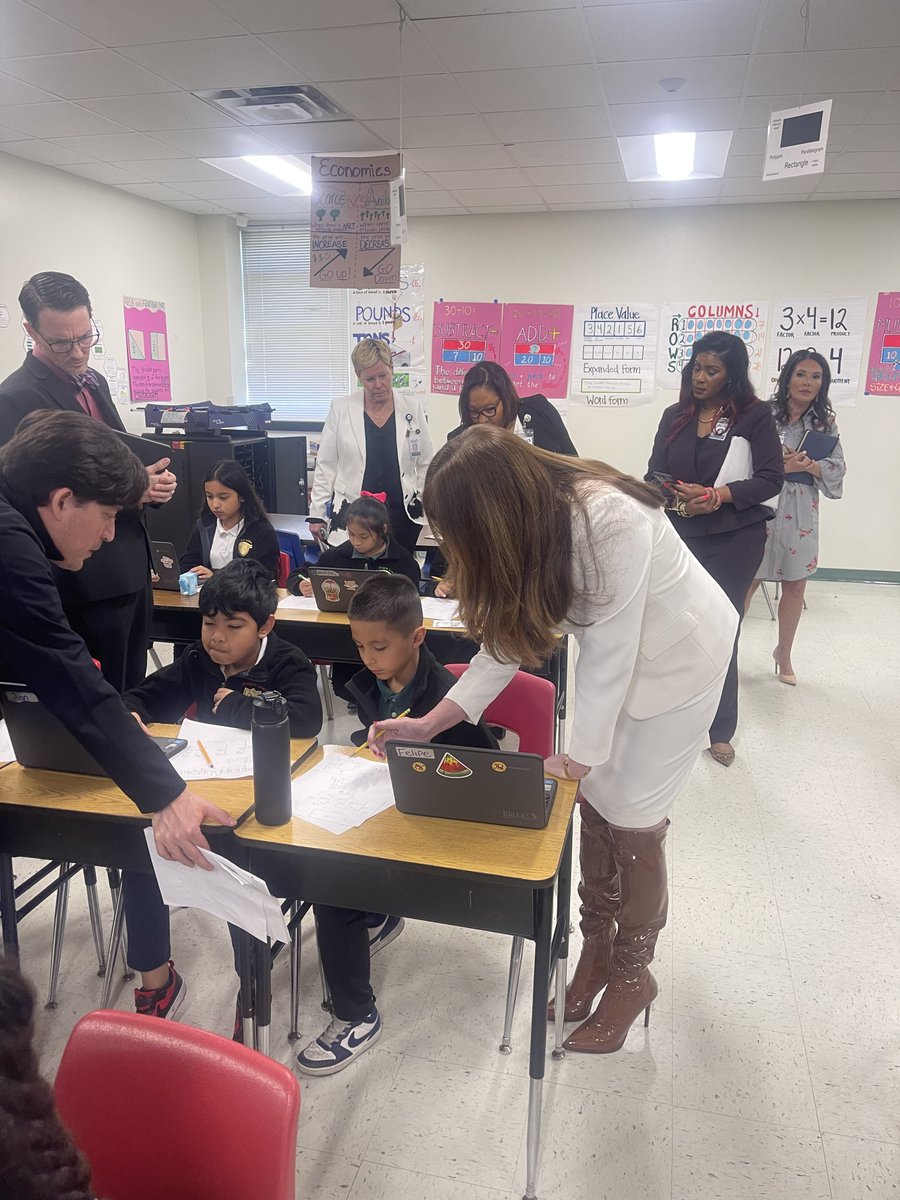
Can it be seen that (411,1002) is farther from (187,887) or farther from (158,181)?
(158,181)

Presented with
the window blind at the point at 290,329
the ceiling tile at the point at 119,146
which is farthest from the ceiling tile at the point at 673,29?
the window blind at the point at 290,329

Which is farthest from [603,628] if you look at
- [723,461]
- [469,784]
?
[723,461]

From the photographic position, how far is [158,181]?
499cm

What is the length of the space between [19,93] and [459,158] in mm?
2109

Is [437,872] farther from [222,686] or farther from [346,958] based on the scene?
[222,686]

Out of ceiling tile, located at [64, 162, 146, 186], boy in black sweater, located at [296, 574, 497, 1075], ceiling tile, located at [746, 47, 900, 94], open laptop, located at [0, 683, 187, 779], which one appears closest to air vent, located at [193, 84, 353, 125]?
ceiling tile, located at [64, 162, 146, 186]

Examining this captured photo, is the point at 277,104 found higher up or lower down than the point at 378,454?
higher up

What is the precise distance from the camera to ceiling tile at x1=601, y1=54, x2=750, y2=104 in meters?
3.00

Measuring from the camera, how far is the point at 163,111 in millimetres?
3664

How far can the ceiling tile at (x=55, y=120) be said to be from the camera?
3615 mm

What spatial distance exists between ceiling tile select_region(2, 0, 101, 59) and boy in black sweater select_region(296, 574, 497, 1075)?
8.01 ft

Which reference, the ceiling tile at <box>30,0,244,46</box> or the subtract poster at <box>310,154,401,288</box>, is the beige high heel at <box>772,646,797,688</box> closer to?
the subtract poster at <box>310,154,401,288</box>

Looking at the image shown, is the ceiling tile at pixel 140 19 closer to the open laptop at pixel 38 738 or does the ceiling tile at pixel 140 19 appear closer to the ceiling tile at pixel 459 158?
the ceiling tile at pixel 459 158

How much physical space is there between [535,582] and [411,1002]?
3.73 feet
